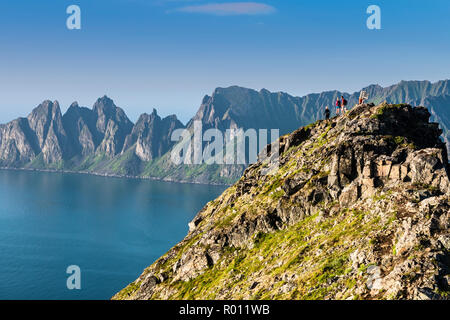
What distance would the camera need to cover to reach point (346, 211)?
52625 millimetres

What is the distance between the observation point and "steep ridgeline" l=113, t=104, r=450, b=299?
34.2 meters

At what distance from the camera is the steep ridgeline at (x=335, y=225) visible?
34250 mm

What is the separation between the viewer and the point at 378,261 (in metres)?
35.2

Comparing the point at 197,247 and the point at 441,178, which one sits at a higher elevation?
the point at 441,178

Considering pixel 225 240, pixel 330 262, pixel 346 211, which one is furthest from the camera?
pixel 225 240

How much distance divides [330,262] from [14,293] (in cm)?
20118

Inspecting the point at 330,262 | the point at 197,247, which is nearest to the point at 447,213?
the point at 330,262

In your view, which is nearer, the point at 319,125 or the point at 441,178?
the point at 441,178

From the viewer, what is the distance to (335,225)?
169 ft
